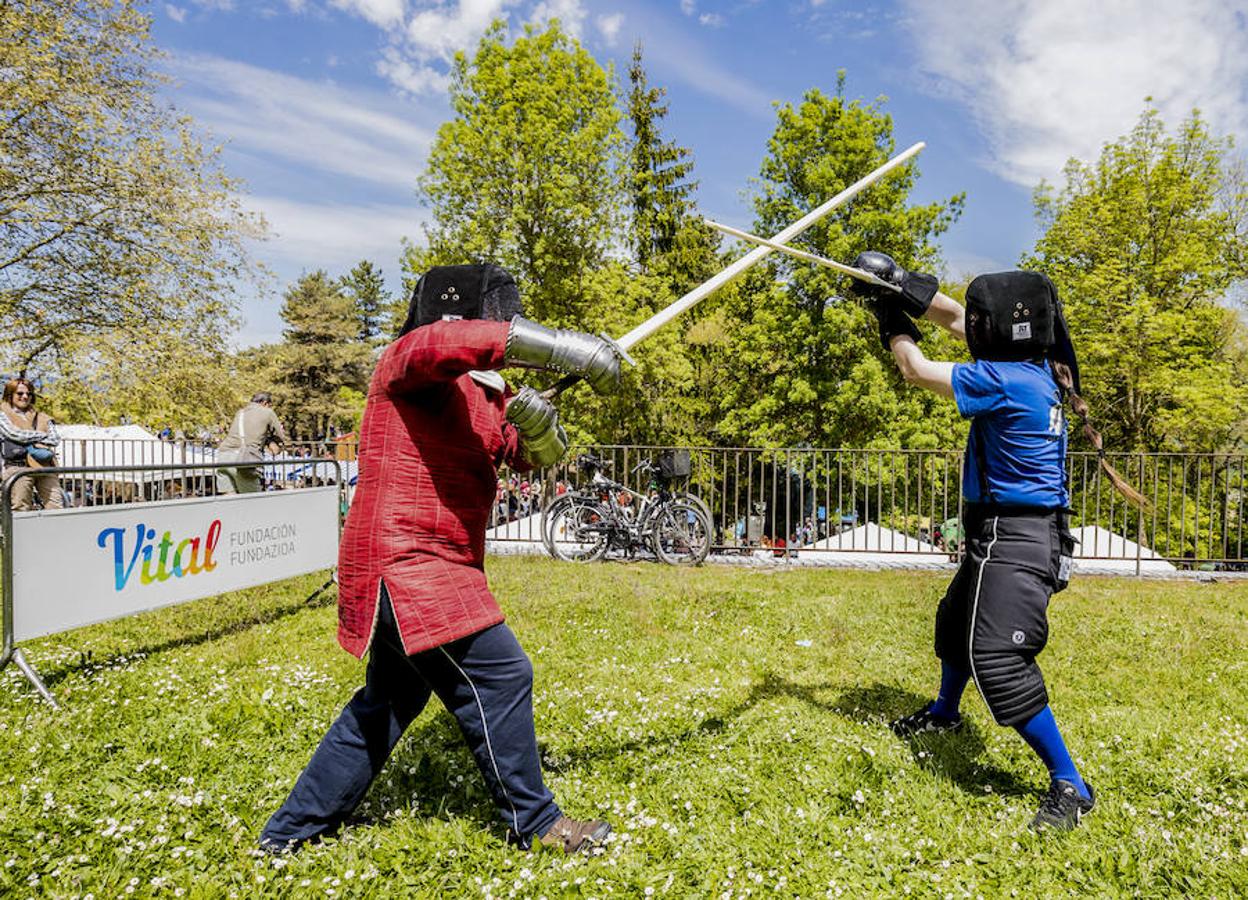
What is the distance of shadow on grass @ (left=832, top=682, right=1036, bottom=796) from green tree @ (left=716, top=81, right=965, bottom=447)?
15.2 m

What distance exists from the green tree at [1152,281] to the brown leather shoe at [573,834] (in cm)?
1859

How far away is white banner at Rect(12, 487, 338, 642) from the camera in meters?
4.31

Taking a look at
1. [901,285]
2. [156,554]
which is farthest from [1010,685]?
[156,554]

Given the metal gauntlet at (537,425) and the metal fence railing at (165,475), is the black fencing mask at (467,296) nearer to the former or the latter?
the metal gauntlet at (537,425)

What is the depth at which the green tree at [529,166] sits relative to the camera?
1675 cm

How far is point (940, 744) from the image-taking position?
11.6 feet

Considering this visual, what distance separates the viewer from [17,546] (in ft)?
13.8

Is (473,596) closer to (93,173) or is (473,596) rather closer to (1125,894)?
(1125,894)

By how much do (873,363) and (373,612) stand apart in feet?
59.1

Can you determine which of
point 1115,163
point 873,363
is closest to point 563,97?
point 873,363

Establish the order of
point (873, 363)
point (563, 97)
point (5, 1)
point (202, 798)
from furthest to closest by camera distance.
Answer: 1. point (873, 363)
2. point (563, 97)
3. point (5, 1)
4. point (202, 798)

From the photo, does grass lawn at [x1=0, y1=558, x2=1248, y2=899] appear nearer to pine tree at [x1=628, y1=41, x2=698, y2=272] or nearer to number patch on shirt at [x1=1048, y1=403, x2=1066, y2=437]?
number patch on shirt at [x1=1048, y1=403, x2=1066, y2=437]

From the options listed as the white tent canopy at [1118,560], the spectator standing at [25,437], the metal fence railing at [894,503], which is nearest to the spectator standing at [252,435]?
the spectator standing at [25,437]

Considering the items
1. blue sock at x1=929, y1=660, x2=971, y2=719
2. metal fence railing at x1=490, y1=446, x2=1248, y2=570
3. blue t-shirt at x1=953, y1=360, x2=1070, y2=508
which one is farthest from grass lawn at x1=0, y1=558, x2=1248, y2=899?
metal fence railing at x1=490, y1=446, x2=1248, y2=570
